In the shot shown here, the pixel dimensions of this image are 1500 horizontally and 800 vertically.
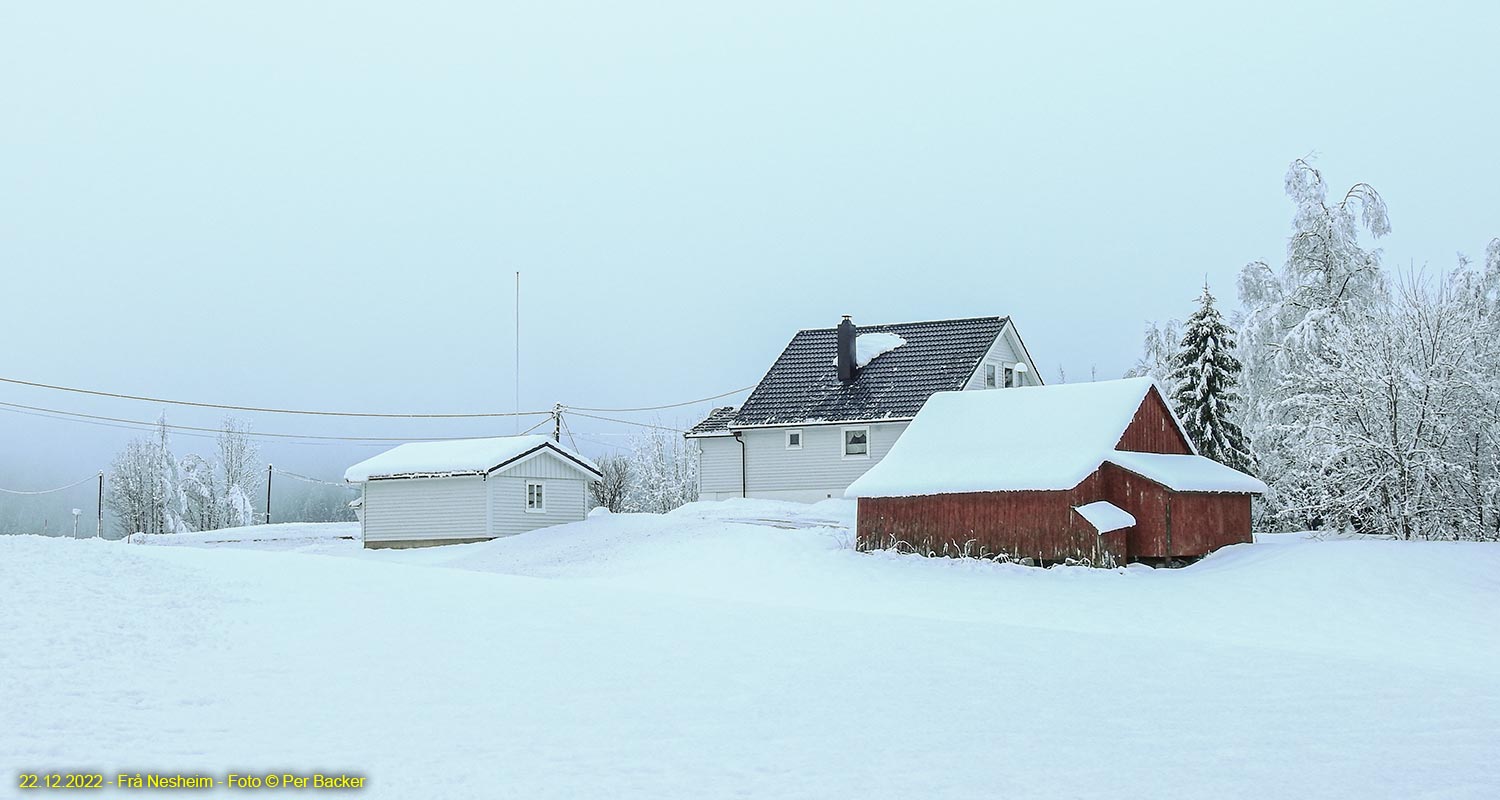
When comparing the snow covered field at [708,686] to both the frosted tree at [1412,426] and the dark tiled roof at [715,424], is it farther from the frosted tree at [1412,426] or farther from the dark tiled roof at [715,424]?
the dark tiled roof at [715,424]

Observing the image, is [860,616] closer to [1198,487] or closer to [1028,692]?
[1028,692]

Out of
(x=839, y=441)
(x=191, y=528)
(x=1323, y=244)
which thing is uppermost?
(x=1323, y=244)

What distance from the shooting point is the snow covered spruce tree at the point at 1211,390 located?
3919 centimetres

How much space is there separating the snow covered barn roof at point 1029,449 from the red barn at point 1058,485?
39 mm

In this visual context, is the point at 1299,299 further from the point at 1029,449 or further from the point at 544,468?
the point at 544,468

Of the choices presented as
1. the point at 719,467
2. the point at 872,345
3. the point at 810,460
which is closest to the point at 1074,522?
the point at 810,460

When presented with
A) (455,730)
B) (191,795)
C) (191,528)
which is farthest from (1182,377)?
(191,528)

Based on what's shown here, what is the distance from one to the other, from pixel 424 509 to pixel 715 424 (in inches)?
516

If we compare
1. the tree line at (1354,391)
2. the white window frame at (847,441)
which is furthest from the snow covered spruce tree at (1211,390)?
the white window frame at (847,441)

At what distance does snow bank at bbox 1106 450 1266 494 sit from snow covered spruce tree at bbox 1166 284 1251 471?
837 centimetres

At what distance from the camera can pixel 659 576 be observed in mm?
28484

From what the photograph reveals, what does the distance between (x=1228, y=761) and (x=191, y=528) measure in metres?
73.4

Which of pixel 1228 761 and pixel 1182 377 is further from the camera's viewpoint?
pixel 1182 377

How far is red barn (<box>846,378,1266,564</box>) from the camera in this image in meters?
27.7
